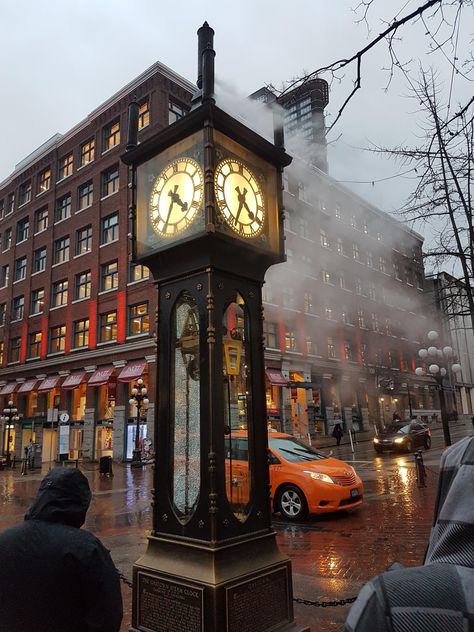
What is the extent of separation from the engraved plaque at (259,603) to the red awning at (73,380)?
25122 mm

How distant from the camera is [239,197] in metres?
3.83

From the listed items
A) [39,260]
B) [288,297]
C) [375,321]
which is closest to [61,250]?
[39,260]

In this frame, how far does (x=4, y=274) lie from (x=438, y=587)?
129 feet

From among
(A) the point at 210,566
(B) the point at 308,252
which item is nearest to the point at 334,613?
(A) the point at 210,566

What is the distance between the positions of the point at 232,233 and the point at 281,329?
2528 centimetres

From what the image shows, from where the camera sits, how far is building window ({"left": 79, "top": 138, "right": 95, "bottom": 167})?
29.8 m

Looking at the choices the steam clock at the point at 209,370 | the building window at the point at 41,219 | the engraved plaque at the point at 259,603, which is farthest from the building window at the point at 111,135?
the engraved plaque at the point at 259,603

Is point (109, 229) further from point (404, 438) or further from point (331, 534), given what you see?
point (331, 534)

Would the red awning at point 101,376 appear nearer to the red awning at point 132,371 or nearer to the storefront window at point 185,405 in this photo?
the red awning at point 132,371

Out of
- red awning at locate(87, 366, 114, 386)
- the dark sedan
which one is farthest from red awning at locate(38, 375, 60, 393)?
the dark sedan

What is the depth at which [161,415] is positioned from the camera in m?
3.62

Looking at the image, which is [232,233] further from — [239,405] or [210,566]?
[210,566]

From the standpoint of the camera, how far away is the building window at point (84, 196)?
2944 centimetres

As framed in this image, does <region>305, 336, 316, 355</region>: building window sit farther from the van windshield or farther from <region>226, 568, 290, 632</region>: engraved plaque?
<region>226, 568, 290, 632</region>: engraved plaque
